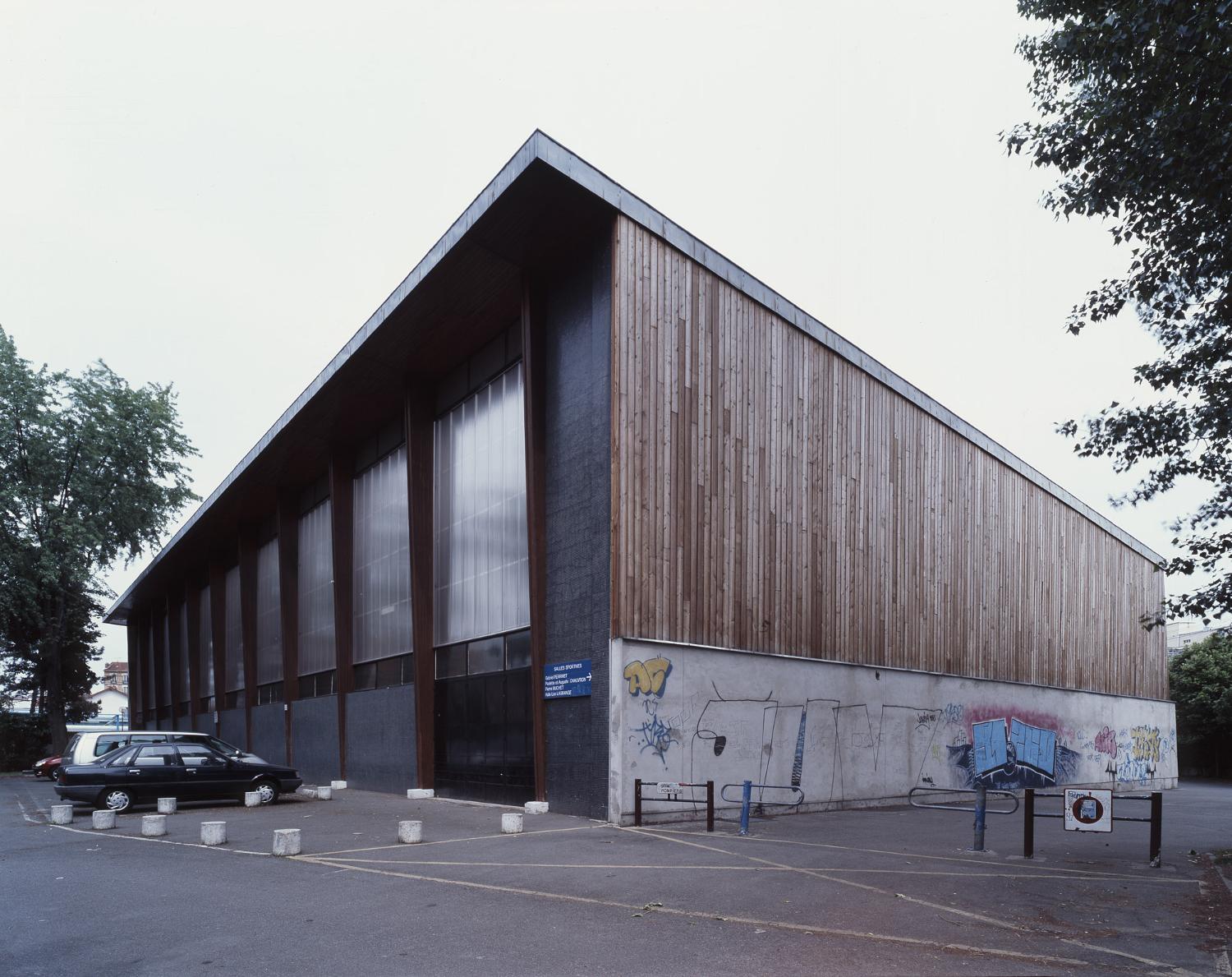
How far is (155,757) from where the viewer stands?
786 inches

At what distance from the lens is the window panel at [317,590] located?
3086 cm

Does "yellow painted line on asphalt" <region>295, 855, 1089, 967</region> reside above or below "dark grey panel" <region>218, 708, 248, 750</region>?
above

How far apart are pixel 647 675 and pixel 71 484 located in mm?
31960

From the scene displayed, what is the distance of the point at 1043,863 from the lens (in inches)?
501

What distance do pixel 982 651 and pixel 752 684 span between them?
12.0 meters

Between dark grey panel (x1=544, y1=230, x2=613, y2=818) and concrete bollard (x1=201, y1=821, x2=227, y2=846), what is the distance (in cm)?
590

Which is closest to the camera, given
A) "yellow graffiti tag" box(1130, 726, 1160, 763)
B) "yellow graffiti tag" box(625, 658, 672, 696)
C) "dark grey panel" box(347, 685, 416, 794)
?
"yellow graffiti tag" box(625, 658, 672, 696)

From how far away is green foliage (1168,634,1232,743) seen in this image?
150 ft

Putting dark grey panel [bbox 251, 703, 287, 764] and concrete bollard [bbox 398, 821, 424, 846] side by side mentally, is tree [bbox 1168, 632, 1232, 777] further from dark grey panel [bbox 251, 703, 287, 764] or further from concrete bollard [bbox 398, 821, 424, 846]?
concrete bollard [bbox 398, 821, 424, 846]

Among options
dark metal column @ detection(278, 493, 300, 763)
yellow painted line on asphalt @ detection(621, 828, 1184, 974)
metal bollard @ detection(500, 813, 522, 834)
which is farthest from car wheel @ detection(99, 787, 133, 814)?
dark metal column @ detection(278, 493, 300, 763)

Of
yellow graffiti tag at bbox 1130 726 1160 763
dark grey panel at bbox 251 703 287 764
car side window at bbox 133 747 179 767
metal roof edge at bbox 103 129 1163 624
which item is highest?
metal roof edge at bbox 103 129 1163 624

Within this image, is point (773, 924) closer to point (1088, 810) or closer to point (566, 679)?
point (1088, 810)

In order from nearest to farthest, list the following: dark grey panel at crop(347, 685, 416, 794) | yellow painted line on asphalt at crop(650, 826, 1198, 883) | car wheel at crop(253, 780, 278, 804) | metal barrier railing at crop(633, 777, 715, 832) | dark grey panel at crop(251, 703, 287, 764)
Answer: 1. yellow painted line on asphalt at crop(650, 826, 1198, 883)
2. metal barrier railing at crop(633, 777, 715, 832)
3. car wheel at crop(253, 780, 278, 804)
4. dark grey panel at crop(347, 685, 416, 794)
5. dark grey panel at crop(251, 703, 287, 764)

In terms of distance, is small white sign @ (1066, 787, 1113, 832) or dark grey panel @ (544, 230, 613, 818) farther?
dark grey panel @ (544, 230, 613, 818)
